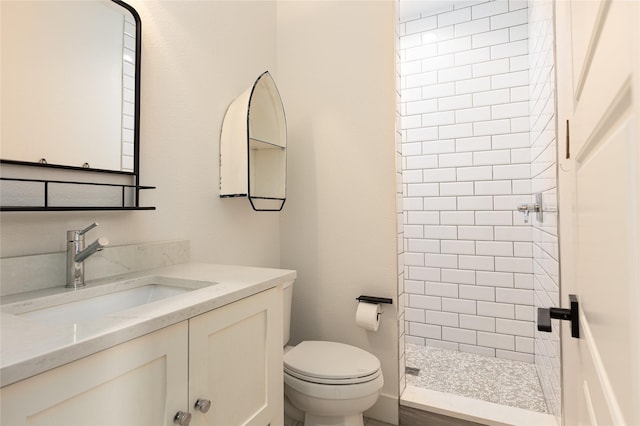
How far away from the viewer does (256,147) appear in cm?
194

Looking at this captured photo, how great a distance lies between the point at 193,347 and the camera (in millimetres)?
864

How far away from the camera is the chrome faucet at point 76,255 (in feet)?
3.44

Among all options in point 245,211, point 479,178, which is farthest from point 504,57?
point 245,211

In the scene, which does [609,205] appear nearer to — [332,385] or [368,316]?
[332,385]

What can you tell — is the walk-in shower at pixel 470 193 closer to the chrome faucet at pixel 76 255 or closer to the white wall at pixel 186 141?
the white wall at pixel 186 141

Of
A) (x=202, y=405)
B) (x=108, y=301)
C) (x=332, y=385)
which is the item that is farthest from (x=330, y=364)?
(x=108, y=301)

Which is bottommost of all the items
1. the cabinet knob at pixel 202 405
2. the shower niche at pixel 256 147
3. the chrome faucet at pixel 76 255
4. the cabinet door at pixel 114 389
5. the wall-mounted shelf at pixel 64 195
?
the cabinet knob at pixel 202 405

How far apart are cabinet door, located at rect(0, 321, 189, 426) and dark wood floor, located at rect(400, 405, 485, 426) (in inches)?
54.1

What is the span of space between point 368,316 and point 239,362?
36.4 inches

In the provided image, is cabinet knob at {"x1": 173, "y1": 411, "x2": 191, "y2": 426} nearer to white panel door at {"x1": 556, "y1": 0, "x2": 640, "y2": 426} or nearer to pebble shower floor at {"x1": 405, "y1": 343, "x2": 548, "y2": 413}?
white panel door at {"x1": 556, "y1": 0, "x2": 640, "y2": 426}

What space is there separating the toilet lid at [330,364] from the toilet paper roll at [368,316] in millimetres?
143

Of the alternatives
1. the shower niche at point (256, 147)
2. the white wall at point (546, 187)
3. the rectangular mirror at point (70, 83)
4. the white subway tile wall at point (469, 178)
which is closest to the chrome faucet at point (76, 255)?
the rectangular mirror at point (70, 83)

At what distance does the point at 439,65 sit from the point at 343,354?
7.41 ft

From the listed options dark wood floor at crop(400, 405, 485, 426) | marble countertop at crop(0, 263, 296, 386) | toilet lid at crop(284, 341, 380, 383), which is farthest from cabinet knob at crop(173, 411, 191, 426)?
dark wood floor at crop(400, 405, 485, 426)
